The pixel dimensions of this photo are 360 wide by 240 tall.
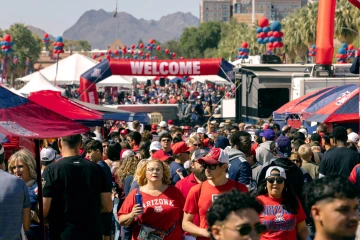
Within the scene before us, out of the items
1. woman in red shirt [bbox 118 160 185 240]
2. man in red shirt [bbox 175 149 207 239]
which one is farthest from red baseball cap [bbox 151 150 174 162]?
woman in red shirt [bbox 118 160 185 240]

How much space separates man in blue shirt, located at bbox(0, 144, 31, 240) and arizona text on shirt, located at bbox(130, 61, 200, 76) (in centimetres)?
2195

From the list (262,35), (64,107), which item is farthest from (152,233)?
(262,35)

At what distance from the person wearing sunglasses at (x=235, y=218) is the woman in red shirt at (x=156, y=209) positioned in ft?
10.5

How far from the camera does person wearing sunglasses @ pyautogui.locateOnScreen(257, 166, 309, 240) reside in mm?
7125

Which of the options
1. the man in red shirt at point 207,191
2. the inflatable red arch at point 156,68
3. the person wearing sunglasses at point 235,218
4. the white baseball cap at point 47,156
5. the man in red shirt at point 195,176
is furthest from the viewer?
the inflatable red arch at point 156,68

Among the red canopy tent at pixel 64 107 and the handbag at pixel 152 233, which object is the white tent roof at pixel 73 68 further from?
the handbag at pixel 152 233

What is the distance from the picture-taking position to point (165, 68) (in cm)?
2825

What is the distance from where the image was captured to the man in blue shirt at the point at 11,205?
6.14 meters

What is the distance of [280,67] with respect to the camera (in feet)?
90.6

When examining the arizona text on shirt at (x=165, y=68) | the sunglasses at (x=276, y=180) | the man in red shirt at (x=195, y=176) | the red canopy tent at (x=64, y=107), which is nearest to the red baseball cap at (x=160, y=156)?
the man in red shirt at (x=195, y=176)

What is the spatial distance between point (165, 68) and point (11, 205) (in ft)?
72.9

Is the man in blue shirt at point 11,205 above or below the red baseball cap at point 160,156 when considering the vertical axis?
above

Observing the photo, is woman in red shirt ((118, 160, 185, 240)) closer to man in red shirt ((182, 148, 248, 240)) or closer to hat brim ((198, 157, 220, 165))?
man in red shirt ((182, 148, 248, 240))

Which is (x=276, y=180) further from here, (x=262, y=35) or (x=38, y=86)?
(x=262, y=35)
